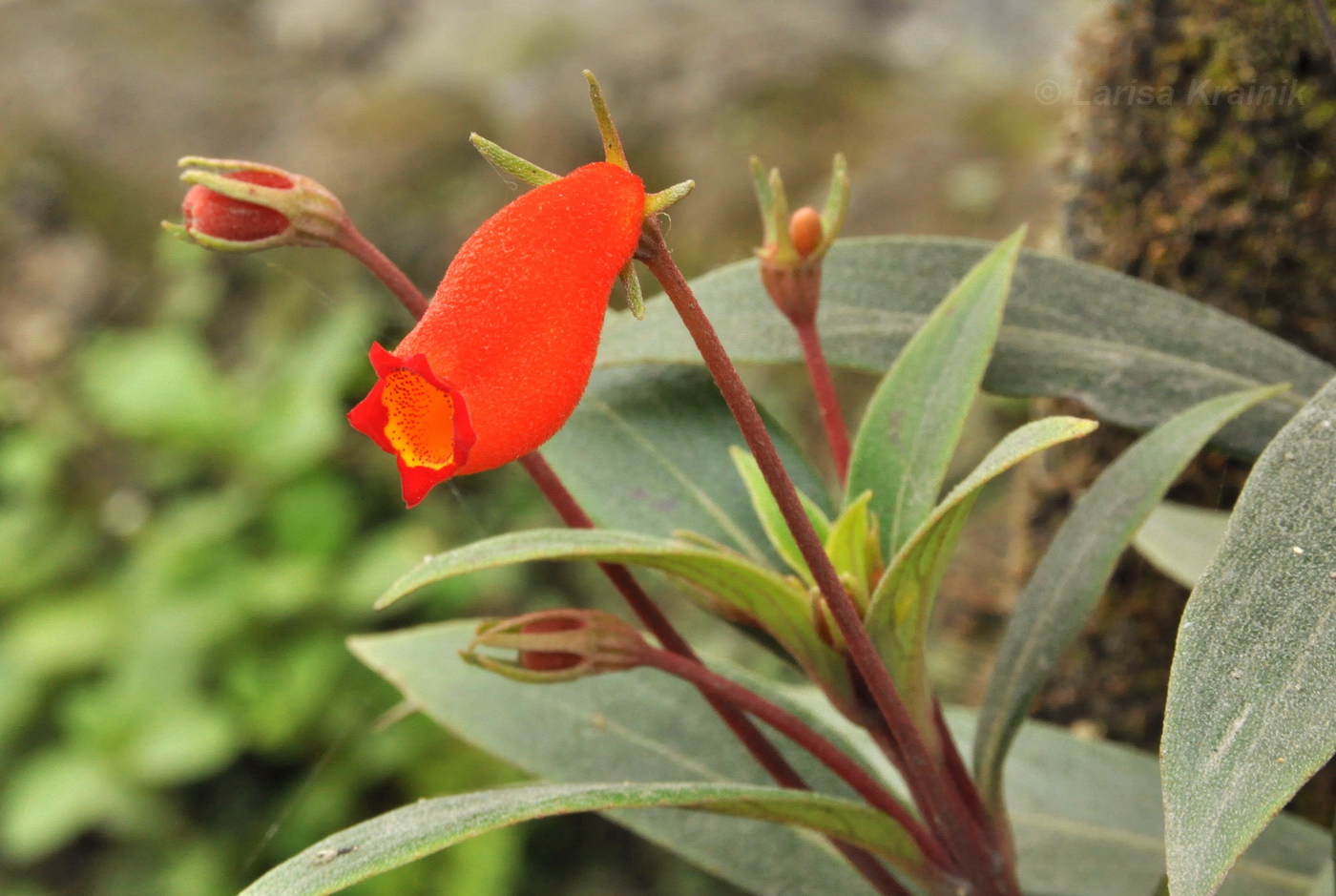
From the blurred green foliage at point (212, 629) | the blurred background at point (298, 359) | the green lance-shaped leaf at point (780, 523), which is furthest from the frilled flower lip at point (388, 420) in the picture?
the blurred green foliage at point (212, 629)

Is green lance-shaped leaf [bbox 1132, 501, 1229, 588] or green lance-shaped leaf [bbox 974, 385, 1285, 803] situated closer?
green lance-shaped leaf [bbox 974, 385, 1285, 803]

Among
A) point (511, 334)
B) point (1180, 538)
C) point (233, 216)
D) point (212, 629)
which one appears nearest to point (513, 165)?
point (511, 334)

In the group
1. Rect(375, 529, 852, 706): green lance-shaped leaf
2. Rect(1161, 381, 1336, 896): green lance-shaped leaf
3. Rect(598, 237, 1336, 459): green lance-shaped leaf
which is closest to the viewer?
Rect(1161, 381, 1336, 896): green lance-shaped leaf

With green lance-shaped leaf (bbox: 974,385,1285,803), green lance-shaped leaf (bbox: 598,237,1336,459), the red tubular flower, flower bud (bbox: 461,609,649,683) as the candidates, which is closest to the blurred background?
green lance-shaped leaf (bbox: 598,237,1336,459)

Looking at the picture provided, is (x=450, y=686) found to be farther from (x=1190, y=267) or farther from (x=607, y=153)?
(x=1190, y=267)

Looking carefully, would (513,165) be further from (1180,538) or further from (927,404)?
(1180,538)

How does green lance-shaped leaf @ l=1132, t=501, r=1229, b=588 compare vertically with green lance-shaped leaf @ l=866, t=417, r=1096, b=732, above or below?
below

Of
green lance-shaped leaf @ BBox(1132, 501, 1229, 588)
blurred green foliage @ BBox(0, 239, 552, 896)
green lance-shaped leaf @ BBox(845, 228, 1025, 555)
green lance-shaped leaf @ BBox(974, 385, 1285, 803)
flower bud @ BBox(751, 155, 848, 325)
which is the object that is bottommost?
blurred green foliage @ BBox(0, 239, 552, 896)

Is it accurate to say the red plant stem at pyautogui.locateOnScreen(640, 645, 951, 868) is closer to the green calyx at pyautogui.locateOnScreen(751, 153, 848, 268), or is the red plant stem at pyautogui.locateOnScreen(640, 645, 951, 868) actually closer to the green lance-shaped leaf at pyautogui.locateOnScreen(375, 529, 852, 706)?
the green lance-shaped leaf at pyautogui.locateOnScreen(375, 529, 852, 706)
